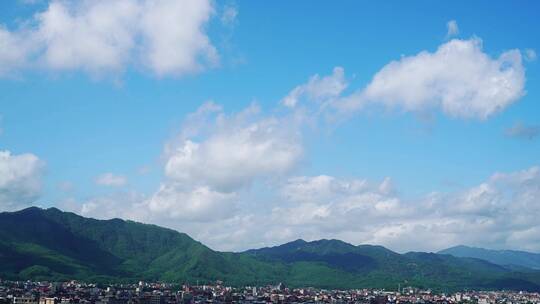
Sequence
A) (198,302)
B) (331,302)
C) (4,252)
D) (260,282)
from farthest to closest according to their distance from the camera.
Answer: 1. (260,282)
2. (4,252)
3. (331,302)
4. (198,302)

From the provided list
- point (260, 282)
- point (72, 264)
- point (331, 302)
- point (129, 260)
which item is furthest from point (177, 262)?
point (331, 302)

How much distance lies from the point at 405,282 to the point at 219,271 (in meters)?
50.0

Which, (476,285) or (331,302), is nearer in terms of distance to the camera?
(331,302)

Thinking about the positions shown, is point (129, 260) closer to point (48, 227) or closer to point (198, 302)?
point (48, 227)

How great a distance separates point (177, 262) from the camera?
18712cm

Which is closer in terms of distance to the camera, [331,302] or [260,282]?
[331,302]

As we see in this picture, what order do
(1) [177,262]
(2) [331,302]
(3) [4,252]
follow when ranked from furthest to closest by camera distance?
(1) [177,262]
(3) [4,252]
(2) [331,302]

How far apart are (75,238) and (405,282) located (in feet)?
320


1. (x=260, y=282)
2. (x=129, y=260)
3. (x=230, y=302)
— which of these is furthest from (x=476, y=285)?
(x=230, y=302)

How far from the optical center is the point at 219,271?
576 ft

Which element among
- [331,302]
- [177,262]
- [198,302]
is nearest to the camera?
[198,302]

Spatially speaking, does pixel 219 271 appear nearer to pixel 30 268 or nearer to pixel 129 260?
pixel 129 260

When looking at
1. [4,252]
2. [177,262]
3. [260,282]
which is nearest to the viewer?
[4,252]

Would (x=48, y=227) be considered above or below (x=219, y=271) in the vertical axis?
above
